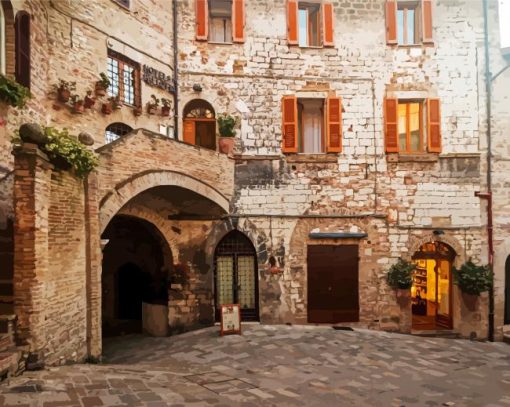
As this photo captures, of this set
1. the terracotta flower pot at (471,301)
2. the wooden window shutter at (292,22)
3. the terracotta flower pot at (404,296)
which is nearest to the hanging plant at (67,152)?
the wooden window shutter at (292,22)

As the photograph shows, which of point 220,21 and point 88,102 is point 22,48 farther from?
point 220,21

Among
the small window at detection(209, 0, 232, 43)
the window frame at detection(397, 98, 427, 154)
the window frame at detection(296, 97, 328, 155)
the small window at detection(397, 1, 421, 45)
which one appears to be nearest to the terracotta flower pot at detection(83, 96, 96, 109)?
the small window at detection(209, 0, 232, 43)

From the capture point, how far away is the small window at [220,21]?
42.8ft

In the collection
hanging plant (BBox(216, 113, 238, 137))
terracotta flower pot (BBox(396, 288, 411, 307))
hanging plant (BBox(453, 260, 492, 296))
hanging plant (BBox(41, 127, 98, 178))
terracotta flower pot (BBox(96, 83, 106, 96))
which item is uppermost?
terracotta flower pot (BBox(96, 83, 106, 96))

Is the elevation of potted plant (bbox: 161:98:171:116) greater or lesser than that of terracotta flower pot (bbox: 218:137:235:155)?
greater

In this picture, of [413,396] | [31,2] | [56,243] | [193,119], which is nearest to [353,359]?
[413,396]

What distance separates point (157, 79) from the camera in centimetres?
1214

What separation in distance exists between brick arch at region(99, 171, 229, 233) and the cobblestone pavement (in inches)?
→ 116

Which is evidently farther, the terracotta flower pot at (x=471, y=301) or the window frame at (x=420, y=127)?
the window frame at (x=420, y=127)

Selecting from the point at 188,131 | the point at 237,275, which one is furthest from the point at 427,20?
the point at 237,275

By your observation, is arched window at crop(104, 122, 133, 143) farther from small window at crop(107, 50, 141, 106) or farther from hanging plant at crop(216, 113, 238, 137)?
hanging plant at crop(216, 113, 238, 137)

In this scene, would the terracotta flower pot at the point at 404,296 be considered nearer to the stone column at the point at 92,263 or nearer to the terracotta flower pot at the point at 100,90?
the stone column at the point at 92,263

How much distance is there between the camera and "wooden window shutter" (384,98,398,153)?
12.7 metres

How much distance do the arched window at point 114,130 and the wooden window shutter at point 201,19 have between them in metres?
3.40
